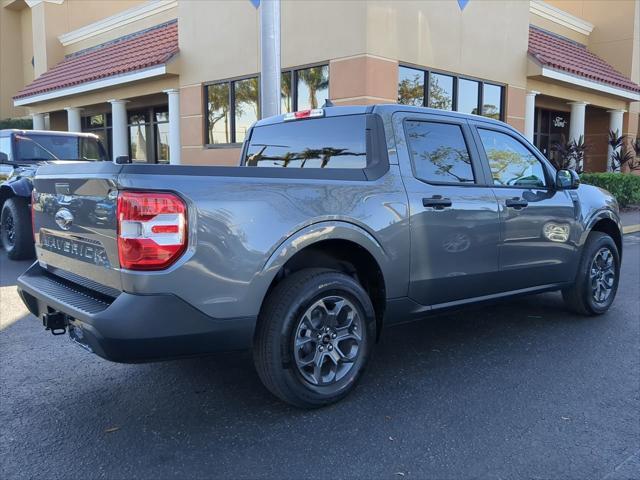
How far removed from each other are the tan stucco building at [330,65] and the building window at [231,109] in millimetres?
28

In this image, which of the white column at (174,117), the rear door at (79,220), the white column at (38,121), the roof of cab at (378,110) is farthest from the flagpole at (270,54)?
the white column at (38,121)

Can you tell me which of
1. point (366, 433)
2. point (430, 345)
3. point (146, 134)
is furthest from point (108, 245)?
point (146, 134)

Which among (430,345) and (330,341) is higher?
(330,341)

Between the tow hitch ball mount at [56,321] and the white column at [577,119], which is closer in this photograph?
the tow hitch ball mount at [56,321]

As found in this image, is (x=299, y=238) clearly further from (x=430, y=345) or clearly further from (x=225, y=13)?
(x=225, y=13)

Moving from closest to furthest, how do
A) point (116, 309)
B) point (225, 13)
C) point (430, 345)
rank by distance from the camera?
point (116, 309)
point (430, 345)
point (225, 13)

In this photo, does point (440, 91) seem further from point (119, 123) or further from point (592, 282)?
point (119, 123)

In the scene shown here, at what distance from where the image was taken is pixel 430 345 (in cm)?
486

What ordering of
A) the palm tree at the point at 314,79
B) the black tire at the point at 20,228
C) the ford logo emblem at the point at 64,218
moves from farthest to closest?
the palm tree at the point at 314,79, the black tire at the point at 20,228, the ford logo emblem at the point at 64,218

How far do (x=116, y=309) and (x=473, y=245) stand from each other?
262 cm

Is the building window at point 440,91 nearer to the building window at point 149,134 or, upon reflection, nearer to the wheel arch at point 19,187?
the wheel arch at point 19,187

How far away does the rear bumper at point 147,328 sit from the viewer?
2.92 m

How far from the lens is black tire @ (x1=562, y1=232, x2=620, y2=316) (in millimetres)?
5480

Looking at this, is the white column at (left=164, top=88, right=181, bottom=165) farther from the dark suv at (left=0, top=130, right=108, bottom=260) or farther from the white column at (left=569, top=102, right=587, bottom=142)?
the white column at (left=569, top=102, right=587, bottom=142)
